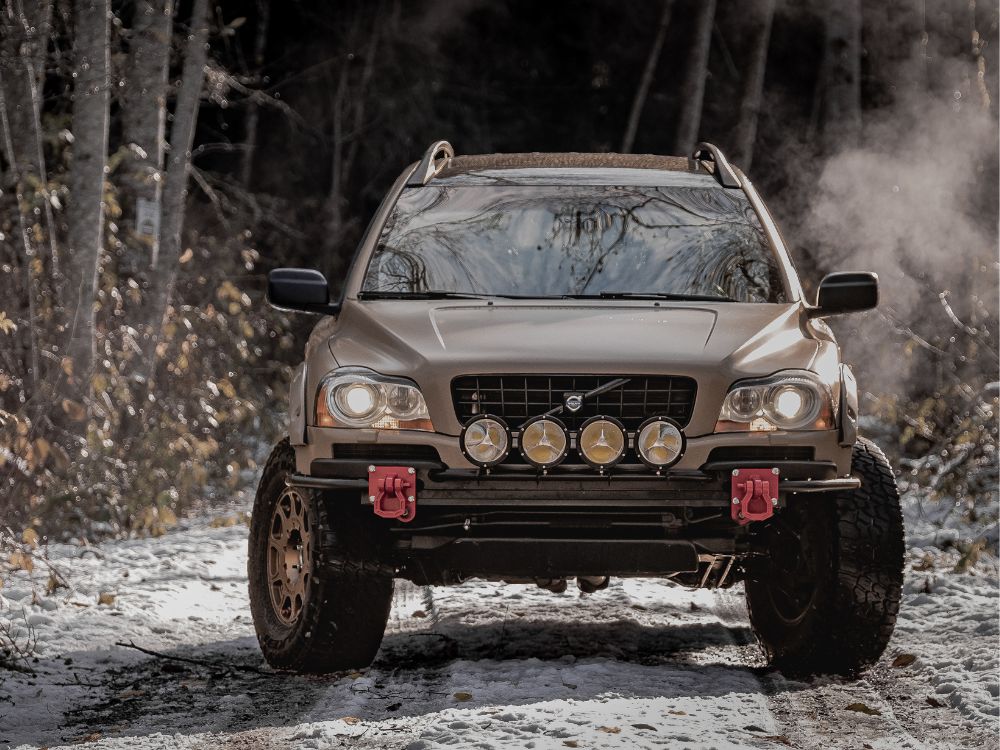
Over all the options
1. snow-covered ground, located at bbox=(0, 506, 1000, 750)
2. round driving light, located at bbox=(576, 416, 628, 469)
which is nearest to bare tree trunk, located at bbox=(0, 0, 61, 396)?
snow-covered ground, located at bbox=(0, 506, 1000, 750)

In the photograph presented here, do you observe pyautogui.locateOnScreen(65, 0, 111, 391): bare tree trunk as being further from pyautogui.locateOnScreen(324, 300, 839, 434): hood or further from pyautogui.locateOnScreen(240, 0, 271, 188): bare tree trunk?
pyautogui.locateOnScreen(240, 0, 271, 188): bare tree trunk

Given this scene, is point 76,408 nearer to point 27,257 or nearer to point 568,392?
point 27,257

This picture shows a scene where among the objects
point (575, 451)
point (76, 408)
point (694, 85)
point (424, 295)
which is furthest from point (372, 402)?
point (694, 85)

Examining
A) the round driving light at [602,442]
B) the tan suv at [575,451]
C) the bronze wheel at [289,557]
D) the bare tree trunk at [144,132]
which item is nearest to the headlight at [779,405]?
the tan suv at [575,451]

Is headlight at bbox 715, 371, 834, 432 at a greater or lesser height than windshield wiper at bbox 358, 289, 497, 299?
lesser

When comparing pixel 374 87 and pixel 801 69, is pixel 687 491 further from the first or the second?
pixel 374 87

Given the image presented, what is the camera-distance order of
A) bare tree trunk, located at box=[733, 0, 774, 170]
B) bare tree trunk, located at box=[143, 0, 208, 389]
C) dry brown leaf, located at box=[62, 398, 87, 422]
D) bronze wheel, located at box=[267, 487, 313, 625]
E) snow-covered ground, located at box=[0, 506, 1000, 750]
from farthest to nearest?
bare tree trunk, located at box=[733, 0, 774, 170] → bare tree trunk, located at box=[143, 0, 208, 389] → dry brown leaf, located at box=[62, 398, 87, 422] → bronze wheel, located at box=[267, 487, 313, 625] → snow-covered ground, located at box=[0, 506, 1000, 750]

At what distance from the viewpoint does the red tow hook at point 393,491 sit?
212 inches

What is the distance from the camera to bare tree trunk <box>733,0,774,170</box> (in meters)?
20.4

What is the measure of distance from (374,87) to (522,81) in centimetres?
353

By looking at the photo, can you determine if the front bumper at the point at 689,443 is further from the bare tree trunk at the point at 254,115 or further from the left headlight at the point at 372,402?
the bare tree trunk at the point at 254,115

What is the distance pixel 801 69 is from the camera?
25.6 metres

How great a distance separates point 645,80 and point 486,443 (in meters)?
25.9

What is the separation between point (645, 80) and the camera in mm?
30391
